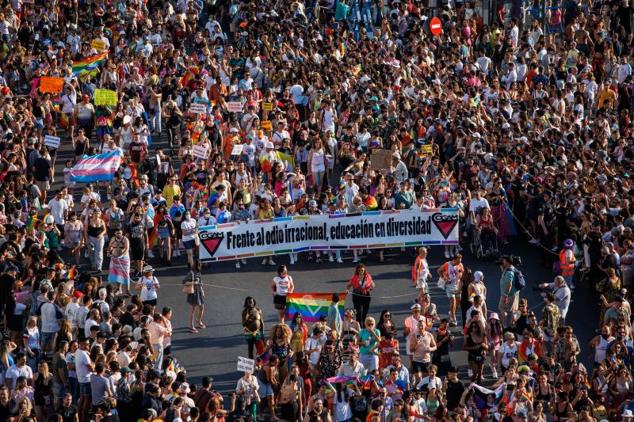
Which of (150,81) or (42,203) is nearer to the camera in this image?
(42,203)

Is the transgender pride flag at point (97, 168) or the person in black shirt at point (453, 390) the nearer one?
the person in black shirt at point (453, 390)

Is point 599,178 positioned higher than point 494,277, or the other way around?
point 599,178

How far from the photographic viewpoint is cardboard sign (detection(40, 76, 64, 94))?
38.3 m

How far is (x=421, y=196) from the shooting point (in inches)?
1351

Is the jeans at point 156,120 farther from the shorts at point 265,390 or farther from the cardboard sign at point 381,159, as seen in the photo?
the shorts at point 265,390

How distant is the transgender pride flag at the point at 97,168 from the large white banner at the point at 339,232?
3.73m

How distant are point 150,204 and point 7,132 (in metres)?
5.20

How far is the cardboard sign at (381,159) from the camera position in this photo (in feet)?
118

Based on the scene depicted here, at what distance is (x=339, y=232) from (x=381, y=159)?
3157mm

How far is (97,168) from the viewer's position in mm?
35156

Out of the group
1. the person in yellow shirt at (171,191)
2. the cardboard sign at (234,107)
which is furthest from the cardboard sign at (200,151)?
the cardboard sign at (234,107)

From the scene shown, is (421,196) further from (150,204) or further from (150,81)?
(150,81)

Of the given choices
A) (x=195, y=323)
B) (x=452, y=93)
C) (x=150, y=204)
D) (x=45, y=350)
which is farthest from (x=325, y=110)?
(x=45, y=350)

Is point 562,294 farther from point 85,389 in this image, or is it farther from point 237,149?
point 237,149
